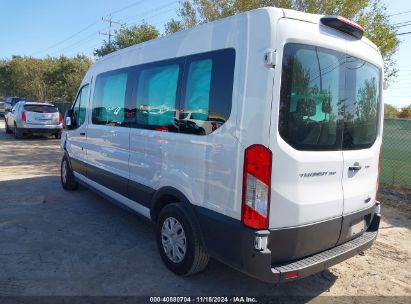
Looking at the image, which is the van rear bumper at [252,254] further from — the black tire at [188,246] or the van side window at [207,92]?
Answer: the van side window at [207,92]

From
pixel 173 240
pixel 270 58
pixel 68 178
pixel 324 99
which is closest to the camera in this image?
pixel 270 58

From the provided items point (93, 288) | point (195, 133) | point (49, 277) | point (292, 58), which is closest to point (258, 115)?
point (292, 58)

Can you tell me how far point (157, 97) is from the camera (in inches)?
165

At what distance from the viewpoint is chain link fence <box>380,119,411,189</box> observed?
28.0 ft

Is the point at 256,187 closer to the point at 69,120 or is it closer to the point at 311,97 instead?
the point at 311,97

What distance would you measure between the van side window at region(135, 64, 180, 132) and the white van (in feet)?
0.07

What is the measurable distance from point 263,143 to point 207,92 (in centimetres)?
84

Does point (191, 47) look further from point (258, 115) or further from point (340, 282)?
point (340, 282)

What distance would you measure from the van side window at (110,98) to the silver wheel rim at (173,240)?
5.58 feet

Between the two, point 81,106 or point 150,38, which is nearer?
point 81,106

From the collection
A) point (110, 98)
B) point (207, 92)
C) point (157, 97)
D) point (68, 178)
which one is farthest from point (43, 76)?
point (207, 92)

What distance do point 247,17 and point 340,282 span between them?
283 cm

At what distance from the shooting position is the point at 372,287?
3826 mm

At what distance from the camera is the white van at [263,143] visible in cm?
291
